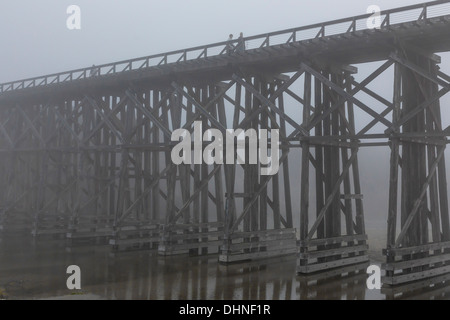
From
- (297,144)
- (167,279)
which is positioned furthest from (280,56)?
(167,279)

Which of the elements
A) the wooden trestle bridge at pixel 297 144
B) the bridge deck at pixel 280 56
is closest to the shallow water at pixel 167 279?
the wooden trestle bridge at pixel 297 144

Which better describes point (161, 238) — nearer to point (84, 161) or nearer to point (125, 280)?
point (125, 280)

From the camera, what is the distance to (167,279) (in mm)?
11859

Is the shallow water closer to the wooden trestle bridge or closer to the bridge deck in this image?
the wooden trestle bridge

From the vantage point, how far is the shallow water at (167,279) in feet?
33.6

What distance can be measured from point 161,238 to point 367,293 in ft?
23.5

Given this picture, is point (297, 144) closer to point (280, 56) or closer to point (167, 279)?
point (280, 56)

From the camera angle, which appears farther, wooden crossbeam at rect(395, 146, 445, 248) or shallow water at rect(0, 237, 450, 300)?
wooden crossbeam at rect(395, 146, 445, 248)

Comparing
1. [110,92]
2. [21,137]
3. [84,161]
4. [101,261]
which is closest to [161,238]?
[101,261]

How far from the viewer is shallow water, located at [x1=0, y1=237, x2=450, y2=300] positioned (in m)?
10.2

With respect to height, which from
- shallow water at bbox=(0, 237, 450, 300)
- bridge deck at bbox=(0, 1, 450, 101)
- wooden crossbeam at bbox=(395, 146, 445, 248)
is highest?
bridge deck at bbox=(0, 1, 450, 101)

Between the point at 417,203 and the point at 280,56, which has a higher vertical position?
the point at 280,56

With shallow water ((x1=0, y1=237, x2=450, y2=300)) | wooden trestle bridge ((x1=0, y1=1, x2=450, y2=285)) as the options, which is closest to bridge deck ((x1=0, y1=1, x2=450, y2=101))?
wooden trestle bridge ((x1=0, y1=1, x2=450, y2=285))

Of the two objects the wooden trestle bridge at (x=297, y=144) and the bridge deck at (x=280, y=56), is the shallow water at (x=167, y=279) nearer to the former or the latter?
the wooden trestle bridge at (x=297, y=144)
